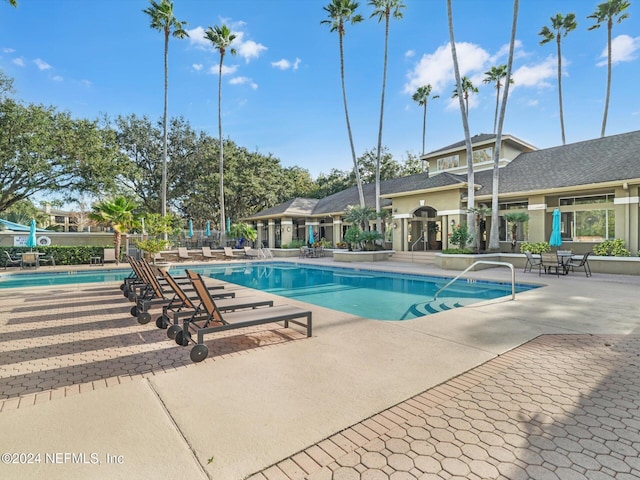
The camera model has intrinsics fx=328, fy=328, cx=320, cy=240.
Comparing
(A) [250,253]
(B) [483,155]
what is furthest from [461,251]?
(A) [250,253]

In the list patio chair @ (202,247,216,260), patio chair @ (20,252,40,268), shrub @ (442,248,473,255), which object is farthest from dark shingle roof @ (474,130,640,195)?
patio chair @ (20,252,40,268)

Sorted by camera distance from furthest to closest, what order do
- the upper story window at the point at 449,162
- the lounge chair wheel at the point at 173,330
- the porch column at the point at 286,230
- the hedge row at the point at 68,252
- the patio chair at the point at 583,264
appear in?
the porch column at the point at 286,230, the upper story window at the point at 449,162, the hedge row at the point at 68,252, the patio chair at the point at 583,264, the lounge chair wheel at the point at 173,330

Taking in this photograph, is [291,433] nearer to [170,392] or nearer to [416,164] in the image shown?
[170,392]

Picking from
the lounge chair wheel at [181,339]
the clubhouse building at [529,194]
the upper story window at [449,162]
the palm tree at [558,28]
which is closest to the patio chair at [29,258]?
the clubhouse building at [529,194]

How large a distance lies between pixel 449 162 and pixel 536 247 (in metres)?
9.91

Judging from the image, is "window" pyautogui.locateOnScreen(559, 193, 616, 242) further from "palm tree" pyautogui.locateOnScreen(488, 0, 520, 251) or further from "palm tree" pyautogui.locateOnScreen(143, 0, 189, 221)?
"palm tree" pyautogui.locateOnScreen(143, 0, 189, 221)

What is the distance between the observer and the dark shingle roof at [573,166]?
15391mm

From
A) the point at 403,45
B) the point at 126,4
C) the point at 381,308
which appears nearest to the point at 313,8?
the point at 403,45

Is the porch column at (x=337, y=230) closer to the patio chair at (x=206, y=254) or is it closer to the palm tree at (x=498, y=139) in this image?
the patio chair at (x=206, y=254)

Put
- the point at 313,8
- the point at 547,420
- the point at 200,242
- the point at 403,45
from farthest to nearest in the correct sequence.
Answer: the point at 200,242, the point at 403,45, the point at 313,8, the point at 547,420

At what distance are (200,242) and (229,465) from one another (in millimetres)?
30002

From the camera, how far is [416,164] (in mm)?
41531

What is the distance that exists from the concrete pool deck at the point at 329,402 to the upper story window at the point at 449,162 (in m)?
19.8

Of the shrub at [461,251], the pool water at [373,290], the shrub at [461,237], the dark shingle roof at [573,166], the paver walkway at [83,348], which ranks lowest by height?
the pool water at [373,290]
